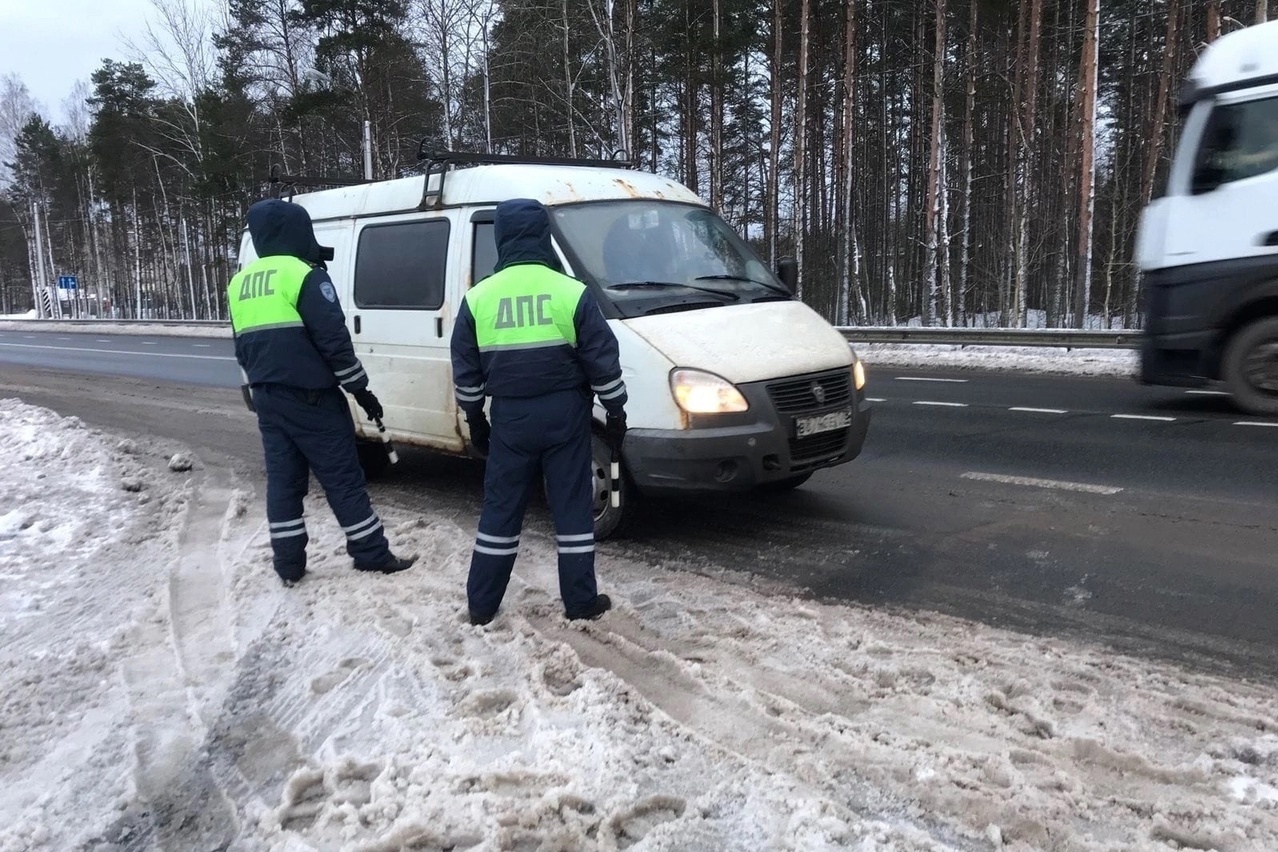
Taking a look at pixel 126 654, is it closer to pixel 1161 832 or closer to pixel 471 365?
pixel 471 365

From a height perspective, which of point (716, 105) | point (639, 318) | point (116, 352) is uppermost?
point (716, 105)

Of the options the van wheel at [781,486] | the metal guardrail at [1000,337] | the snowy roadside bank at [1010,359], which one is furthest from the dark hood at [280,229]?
the metal guardrail at [1000,337]

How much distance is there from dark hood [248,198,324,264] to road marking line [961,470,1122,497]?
4.82 meters

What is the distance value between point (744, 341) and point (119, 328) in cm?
4029

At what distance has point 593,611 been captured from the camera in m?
4.48

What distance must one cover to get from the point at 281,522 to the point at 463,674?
1.86 metres

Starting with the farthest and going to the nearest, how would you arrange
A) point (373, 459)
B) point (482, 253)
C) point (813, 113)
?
point (813, 113), point (373, 459), point (482, 253)

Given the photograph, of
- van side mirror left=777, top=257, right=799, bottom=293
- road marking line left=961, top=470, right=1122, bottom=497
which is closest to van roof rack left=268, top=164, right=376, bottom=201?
van side mirror left=777, top=257, right=799, bottom=293

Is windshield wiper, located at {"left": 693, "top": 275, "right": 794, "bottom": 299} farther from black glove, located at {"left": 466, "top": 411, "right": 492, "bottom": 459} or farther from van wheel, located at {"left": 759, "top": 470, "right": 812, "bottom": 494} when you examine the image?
black glove, located at {"left": 466, "top": 411, "right": 492, "bottom": 459}

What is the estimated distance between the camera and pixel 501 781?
3045mm

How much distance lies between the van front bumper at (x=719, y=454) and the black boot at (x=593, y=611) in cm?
98

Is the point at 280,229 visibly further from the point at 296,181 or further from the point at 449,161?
the point at 296,181

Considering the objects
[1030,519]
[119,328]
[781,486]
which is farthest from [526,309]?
[119,328]

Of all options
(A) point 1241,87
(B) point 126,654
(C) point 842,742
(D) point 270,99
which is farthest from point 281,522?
(D) point 270,99
